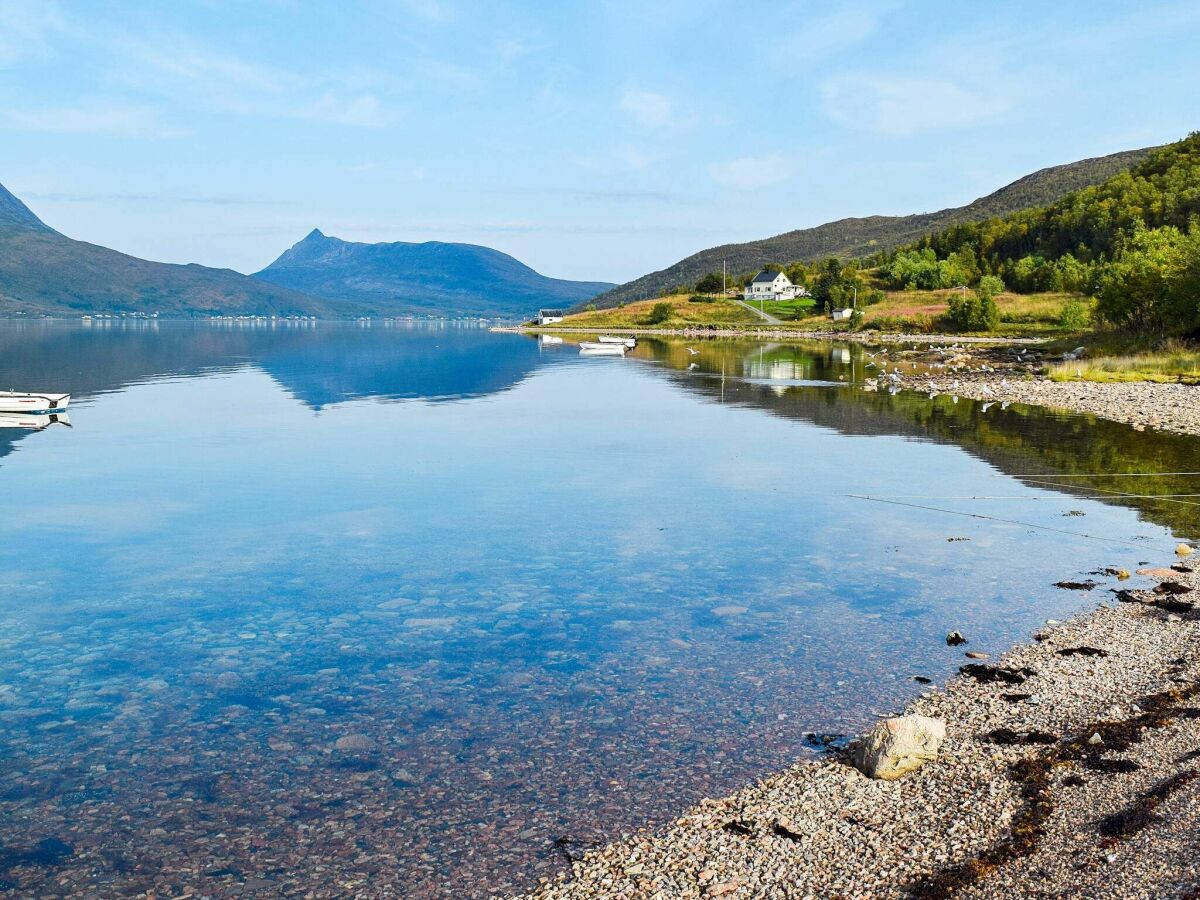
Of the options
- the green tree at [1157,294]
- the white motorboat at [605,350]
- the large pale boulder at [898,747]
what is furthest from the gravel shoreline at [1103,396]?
the white motorboat at [605,350]

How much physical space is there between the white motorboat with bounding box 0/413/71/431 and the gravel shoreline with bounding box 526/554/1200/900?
42.5m

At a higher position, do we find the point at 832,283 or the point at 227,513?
the point at 832,283

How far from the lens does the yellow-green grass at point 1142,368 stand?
58344 millimetres

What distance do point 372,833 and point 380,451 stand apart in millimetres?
28134

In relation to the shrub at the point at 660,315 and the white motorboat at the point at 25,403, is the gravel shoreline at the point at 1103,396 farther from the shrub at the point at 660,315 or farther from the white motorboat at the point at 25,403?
the shrub at the point at 660,315

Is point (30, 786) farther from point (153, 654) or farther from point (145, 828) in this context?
point (153, 654)

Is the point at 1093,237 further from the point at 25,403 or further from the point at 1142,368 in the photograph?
the point at 25,403

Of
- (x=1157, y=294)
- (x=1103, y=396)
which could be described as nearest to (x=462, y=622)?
(x=1103, y=396)

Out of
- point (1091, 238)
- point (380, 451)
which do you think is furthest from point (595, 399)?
point (1091, 238)

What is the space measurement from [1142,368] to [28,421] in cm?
6627

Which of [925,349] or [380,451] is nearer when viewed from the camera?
[380,451]

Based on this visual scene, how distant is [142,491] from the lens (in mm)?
28469

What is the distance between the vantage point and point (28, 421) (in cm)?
4322

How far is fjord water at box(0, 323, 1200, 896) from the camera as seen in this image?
10.0 meters
